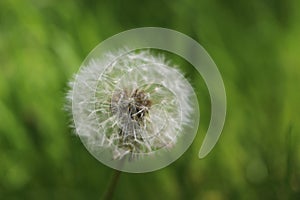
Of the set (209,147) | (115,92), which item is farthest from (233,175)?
(115,92)

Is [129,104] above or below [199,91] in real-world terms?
below

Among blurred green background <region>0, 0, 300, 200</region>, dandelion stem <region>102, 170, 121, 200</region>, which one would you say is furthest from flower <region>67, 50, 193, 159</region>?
blurred green background <region>0, 0, 300, 200</region>

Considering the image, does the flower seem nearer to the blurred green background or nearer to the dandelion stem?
the dandelion stem

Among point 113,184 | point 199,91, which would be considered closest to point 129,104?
point 113,184

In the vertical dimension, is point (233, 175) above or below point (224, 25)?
below

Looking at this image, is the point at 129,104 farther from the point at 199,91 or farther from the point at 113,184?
the point at 199,91

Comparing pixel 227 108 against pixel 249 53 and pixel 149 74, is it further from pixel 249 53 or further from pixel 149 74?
pixel 149 74

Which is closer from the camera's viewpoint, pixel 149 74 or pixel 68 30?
pixel 149 74
